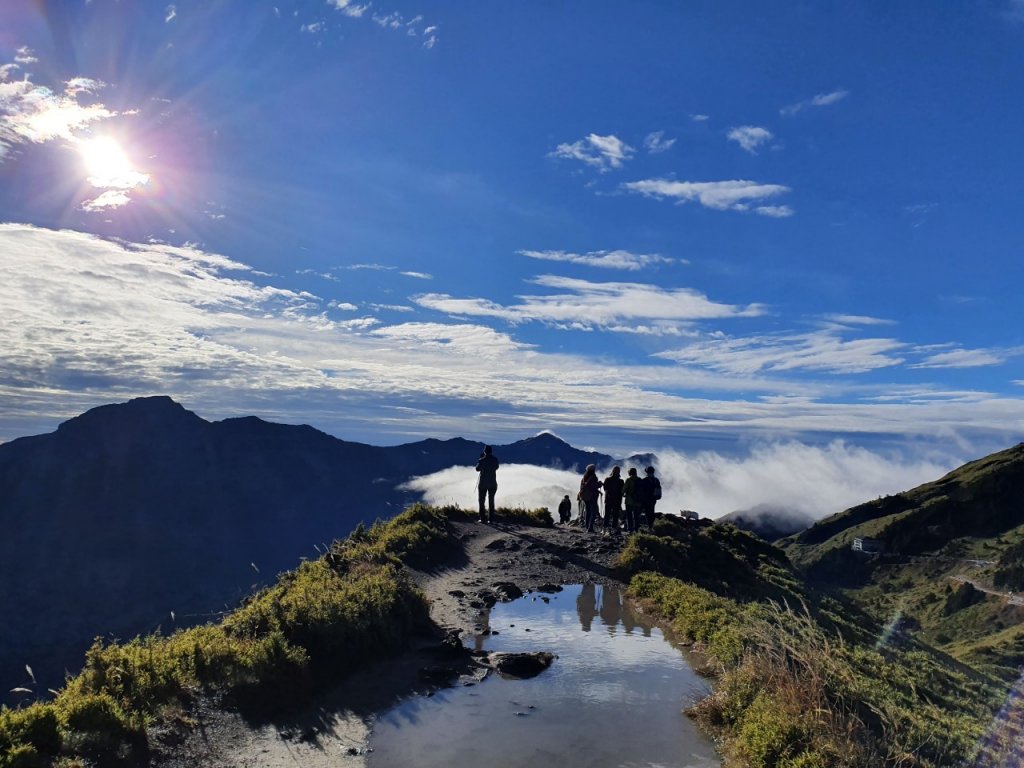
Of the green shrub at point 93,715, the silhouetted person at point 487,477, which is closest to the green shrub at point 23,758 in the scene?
the green shrub at point 93,715

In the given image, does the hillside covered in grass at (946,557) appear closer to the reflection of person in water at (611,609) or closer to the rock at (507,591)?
the reflection of person in water at (611,609)

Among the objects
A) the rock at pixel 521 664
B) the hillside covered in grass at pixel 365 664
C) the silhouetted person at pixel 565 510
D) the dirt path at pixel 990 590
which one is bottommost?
the dirt path at pixel 990 590

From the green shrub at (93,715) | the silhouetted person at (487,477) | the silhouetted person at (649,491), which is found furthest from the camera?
the silhouetted person at (487,477)

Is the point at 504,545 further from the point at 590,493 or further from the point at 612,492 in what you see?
the point at 612,492

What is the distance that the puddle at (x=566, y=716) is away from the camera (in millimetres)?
8406

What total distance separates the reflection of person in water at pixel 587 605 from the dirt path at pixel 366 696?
2.87ft

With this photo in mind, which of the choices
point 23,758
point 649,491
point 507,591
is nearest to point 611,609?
point 507,591

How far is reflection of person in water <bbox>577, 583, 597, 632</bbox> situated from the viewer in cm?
1558

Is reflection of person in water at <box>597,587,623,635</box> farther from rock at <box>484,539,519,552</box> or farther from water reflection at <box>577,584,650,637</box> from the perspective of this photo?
rock at <box>484,539,519,552</box>

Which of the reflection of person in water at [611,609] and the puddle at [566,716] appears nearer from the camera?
the puddle at [566,716]

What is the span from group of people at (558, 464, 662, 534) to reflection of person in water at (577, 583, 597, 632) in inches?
273

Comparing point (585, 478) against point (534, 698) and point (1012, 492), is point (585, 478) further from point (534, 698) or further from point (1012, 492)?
point (1012, 492)

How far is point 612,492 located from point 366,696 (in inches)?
723

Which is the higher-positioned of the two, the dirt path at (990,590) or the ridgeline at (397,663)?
the ridgeline at (397,663)
